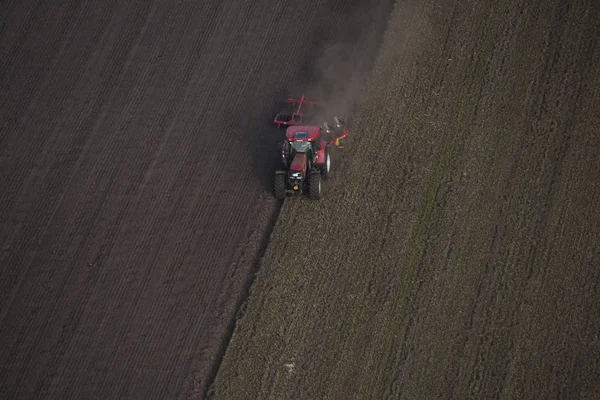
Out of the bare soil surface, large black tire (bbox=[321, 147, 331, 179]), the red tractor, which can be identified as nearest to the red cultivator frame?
the bare soil surface

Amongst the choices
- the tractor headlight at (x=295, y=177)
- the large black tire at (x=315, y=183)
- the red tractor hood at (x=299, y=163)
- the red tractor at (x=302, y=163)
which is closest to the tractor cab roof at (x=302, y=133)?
the red tractor at (x=302, y=163)

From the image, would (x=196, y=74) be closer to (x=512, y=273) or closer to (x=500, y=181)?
(x=500, y=181)

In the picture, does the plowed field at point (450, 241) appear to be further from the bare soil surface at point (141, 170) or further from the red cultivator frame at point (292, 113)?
the red cultivator frame at point (292, 113)

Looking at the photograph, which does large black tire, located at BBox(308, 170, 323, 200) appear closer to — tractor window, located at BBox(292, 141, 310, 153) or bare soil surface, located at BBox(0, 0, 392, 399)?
tractor window, located at BBox(292, 141, 310, 153)

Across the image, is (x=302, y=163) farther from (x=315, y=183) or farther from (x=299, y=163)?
(x=315, y=183)

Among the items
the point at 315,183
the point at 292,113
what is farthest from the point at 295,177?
the point at 292,113

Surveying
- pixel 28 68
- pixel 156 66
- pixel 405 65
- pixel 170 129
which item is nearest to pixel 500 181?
pixel 405 65
